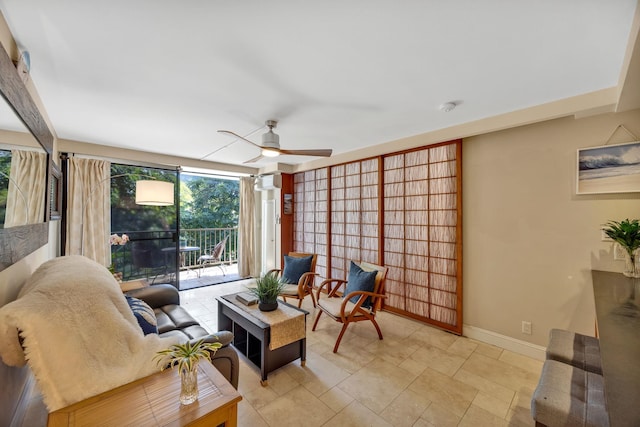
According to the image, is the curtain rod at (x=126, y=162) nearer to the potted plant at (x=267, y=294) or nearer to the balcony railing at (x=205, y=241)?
the balcony railing at (x=205, y=241)

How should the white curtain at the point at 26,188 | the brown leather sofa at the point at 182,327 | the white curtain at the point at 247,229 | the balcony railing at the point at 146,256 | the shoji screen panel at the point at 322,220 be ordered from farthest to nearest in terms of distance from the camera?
the white curtain at the point at 247,229
the shoji screen panel at the point at 322,220
the balcony railing at the point at 146,256
the brown leather sofa at the point at 182,327
the white curtain at the point at 26,188

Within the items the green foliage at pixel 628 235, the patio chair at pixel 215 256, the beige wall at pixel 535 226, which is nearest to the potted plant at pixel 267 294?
the beige wall at pixel 535 226

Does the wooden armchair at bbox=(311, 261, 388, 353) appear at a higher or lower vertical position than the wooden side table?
lower

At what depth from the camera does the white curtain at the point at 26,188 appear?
1.24 metres

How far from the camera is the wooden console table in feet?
2.31

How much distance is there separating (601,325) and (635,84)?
164 cm

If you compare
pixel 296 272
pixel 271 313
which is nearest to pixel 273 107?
pixel 271 313

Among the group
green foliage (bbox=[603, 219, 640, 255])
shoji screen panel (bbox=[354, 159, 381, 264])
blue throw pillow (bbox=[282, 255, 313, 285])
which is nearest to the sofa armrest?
blue throw pillow (bbox=[282, 255, 313, 285])

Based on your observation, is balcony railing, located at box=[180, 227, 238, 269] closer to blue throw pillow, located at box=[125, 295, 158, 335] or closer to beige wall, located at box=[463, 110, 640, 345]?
blue throw pillow, located at box=[125, 295, 158, 335]

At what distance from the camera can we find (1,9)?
126 cm

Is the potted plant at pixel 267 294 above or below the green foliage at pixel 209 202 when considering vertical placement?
below

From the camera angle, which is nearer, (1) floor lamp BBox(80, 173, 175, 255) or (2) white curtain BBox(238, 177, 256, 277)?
(1) floor lamp BBox(80, 173, 175, 255)

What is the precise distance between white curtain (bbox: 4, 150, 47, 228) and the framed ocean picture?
12.6 feet

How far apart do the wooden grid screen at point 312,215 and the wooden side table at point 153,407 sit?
3312 mm
